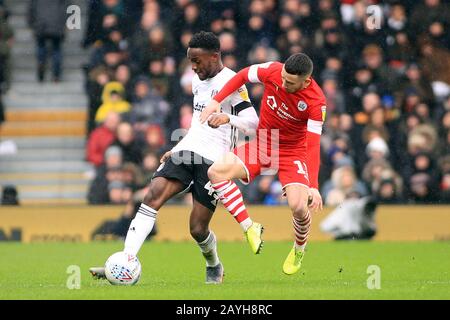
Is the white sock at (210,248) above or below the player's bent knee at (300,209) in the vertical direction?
below

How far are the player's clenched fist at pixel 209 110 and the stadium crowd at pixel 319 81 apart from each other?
751cm

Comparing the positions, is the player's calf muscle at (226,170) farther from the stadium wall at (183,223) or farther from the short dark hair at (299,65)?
the stadium wall at (183,223)

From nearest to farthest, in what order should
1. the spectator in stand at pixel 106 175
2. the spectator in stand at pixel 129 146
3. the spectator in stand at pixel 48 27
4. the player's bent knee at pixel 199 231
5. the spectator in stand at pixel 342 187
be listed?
the player's bent knee at pixel 199 231
the spectator in stand at pixel 342 187
the spectator in stand at pixel 106 175
the spectator in stand at pixel 129 146
the spectator in stand at pixel 48 27

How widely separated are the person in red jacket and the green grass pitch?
1.89 metres

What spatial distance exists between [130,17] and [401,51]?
4.73 m

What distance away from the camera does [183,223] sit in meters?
17.9

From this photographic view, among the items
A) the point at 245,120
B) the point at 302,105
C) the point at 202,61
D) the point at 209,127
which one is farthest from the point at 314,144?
the point at 202,61

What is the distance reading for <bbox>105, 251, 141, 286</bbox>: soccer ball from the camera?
32.7ft

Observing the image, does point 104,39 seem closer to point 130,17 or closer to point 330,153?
point 130,17

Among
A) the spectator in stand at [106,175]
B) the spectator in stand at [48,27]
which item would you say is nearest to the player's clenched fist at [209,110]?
the spectator in stand at [106,175]

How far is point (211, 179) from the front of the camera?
10422 millimetres

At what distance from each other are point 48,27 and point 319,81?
4851mm

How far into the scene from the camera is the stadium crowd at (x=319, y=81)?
18047mm
